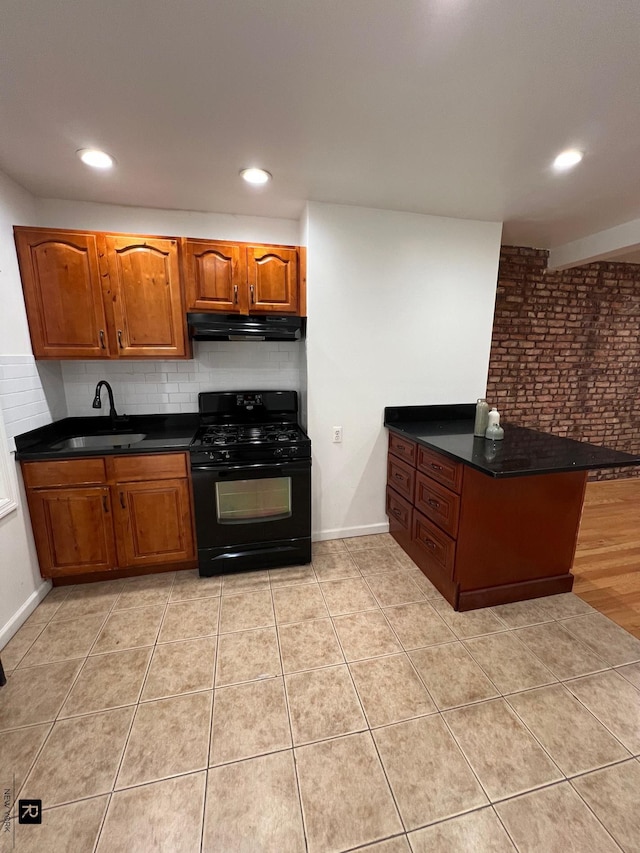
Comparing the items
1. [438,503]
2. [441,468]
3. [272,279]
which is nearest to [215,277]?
[272,279]

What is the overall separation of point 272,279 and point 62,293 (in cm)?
136

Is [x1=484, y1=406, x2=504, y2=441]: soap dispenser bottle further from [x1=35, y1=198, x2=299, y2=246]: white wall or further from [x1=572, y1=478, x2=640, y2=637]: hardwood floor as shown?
[x1=35, y1=198, x2=299, y2=246]: white wall

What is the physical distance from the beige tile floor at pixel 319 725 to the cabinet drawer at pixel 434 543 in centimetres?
26

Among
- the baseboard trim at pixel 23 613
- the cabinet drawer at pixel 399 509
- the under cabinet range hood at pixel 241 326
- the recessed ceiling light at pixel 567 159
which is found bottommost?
the baseboard trim at pixel 23 613

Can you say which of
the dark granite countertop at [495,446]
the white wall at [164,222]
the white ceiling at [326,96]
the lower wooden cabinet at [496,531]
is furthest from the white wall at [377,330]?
the lower wooden cabinet at [496,531]

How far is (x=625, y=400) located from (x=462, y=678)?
4106mm

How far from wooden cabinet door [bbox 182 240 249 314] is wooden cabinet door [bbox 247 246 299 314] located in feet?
0.19

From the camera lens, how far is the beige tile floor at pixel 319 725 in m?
1.12

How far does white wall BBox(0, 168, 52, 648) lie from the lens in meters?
1.89

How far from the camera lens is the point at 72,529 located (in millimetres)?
2209

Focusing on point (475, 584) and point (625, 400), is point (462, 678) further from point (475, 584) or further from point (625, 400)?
point (625, 400)

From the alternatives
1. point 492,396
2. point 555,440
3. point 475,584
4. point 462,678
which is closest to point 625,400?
point 492,396

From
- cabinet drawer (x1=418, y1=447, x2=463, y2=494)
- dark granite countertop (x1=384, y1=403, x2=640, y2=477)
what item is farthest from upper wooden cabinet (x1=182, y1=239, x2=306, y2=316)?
cabinet drawer (x1=418, y1=447, x2=463, y2=494)

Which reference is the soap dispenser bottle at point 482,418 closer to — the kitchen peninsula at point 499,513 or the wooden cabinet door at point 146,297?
the kitchen peninsula at point 499,513
